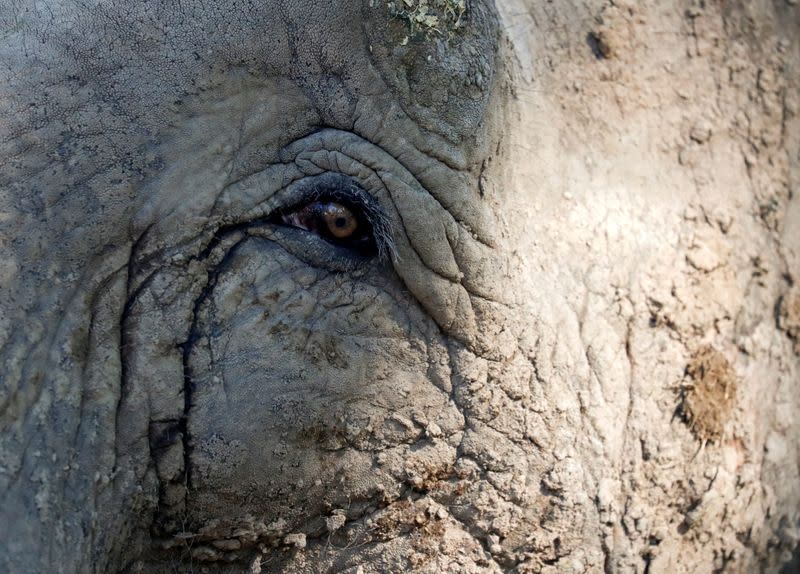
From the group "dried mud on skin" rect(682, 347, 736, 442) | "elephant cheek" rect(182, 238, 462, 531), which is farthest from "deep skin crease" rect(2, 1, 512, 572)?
"dried mud on skin" rect(682, 347, 736, 442)

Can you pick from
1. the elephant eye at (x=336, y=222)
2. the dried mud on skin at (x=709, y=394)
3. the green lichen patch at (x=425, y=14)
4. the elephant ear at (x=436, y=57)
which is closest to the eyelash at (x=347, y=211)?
the elephant eye at (x=336, y=222)

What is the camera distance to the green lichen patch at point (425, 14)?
255cm

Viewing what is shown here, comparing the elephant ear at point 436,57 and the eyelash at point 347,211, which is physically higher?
the elephant ear at point 436,57

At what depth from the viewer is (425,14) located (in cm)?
256

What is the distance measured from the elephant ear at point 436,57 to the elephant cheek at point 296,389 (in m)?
0.49

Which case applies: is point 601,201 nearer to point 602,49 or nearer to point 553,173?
point 553,173

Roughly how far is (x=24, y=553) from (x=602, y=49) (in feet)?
7.88

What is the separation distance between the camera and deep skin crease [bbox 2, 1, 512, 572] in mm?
2434

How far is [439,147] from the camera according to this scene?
2.68m

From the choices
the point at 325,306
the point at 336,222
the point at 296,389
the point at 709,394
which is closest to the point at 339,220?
the point at 336,222

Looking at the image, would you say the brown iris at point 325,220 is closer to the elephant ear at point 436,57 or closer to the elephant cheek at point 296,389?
the elephant cheek at point 296,389

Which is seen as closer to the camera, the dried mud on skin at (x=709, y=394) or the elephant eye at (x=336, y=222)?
the elephant eye at (x=336, y=222)

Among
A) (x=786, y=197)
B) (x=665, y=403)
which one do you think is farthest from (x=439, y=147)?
(x=786, y=197)

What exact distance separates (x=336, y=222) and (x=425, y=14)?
0.60 metres
